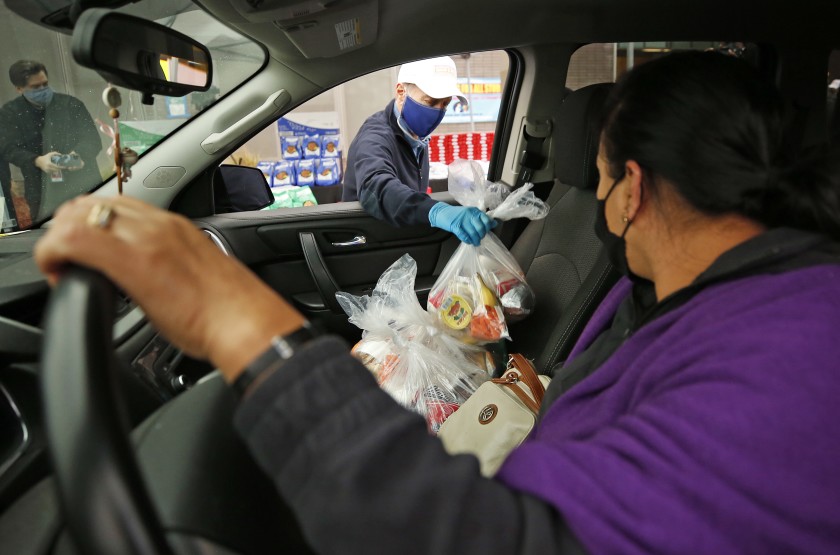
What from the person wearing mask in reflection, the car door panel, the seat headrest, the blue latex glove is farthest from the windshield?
the seat headrest

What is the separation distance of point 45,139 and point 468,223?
4.51 ft

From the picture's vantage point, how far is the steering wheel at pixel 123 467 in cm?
41

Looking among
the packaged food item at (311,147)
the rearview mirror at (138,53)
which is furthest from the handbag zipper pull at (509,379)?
the packaged food item at (311,147)

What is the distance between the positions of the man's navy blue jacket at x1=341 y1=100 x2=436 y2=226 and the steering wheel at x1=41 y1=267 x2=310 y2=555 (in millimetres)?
1601

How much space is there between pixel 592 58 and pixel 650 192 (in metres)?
2.19

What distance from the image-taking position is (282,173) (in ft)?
16.8

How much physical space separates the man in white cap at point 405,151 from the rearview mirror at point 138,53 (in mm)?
1049

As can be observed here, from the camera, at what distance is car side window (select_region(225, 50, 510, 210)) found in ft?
16.8

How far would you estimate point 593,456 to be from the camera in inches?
25.1

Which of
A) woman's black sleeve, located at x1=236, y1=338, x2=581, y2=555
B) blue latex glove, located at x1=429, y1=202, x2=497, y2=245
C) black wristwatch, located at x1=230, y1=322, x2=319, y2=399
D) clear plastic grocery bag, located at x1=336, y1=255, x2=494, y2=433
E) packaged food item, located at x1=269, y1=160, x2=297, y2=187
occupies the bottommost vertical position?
clear plastic grocery bag, located at x1=336, y1=255, x2=494, y2=433

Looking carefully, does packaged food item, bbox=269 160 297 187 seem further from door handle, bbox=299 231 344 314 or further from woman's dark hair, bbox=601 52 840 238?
woman's dark hair, bbox=601 52 840 238

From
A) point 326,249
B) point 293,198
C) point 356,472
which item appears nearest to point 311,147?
point 293,198

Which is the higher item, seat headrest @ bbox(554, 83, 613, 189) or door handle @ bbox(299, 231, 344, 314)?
seat headrest @ bbox(554, 83, 613, 189)

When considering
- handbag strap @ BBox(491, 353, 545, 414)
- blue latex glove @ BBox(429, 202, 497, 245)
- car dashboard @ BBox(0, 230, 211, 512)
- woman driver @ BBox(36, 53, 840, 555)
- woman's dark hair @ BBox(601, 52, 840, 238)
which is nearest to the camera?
woman driver @ BBox(36, 53, 840, 555)
